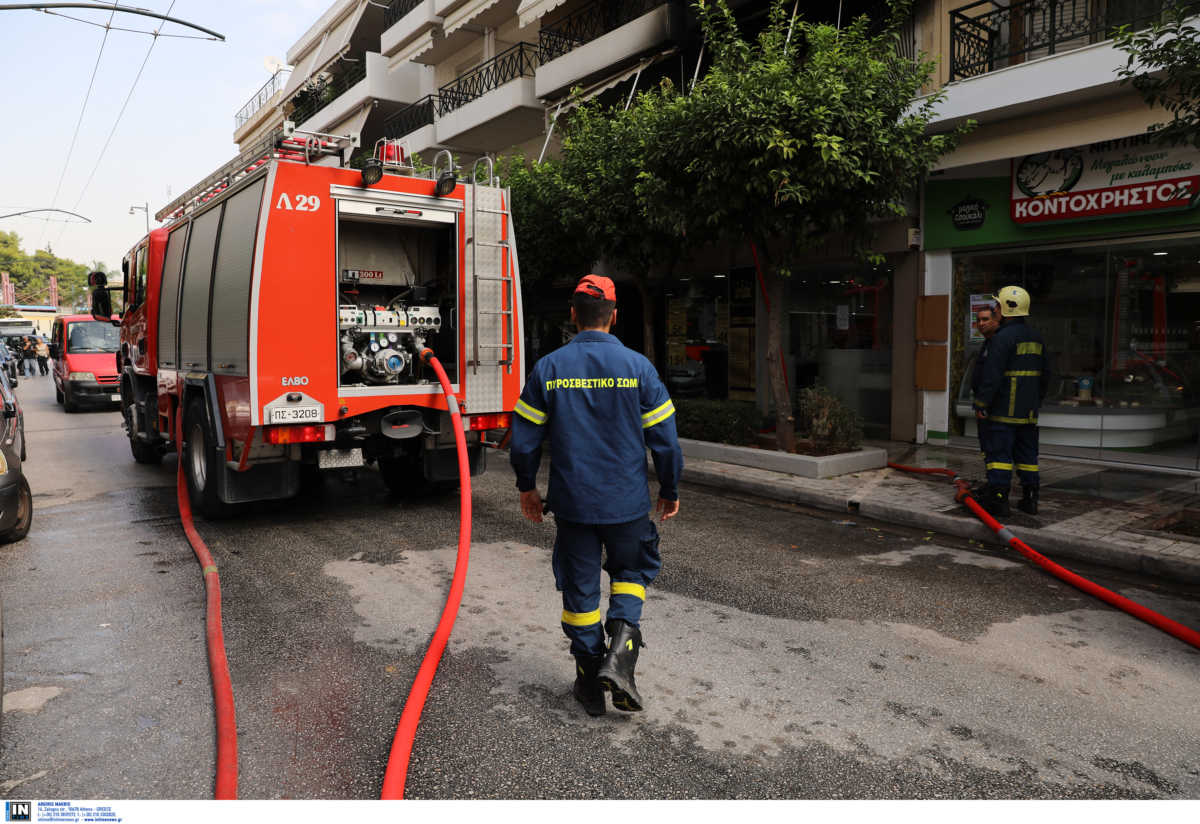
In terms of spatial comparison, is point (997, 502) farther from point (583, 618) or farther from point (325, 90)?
point (325, 90)

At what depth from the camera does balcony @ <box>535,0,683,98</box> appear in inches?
597

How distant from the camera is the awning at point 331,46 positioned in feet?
88.7

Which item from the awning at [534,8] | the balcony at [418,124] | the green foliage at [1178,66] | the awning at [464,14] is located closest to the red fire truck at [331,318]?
the green foliage at [1178,66]

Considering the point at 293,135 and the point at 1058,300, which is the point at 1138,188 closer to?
the point at 1058,300

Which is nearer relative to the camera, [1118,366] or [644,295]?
[1118,366]

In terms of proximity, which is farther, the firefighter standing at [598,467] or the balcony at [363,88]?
the balcony at [363,88]

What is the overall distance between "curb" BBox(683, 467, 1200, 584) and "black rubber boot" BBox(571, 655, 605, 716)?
4.30m

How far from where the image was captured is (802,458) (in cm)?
902

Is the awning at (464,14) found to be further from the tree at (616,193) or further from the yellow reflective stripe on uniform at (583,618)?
the yellow reflective stripe on uniform at (583,618)

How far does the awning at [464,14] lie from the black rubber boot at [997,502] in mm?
17320

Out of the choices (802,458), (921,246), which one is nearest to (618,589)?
(802,458)

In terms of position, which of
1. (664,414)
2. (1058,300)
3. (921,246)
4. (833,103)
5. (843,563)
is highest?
(833,103)

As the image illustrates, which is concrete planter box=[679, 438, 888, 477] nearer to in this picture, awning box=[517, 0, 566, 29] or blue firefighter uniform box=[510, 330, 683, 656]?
blue firefighter uniform box=[510, 330, 683, 656]

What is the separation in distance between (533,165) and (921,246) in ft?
19.9
